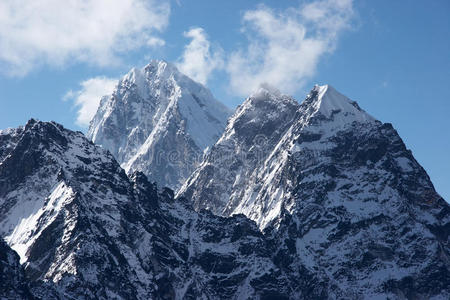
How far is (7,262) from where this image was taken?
189250 mm

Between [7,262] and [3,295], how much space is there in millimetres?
6637

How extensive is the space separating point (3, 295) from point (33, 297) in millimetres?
9041

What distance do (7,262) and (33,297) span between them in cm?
981

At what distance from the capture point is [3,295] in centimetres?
18625

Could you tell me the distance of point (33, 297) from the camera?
194 meters
